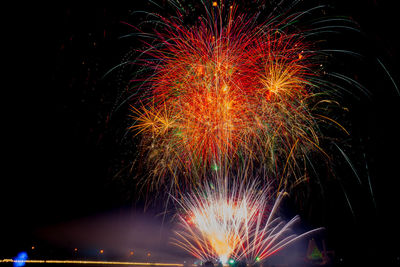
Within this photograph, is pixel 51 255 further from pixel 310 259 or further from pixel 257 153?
pixel 257 153

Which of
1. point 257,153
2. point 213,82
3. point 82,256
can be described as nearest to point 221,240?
point 257,153

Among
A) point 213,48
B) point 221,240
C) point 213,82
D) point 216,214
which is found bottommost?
point 221,240

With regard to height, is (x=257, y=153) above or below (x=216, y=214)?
above

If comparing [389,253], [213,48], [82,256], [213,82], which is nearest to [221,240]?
[213,82]

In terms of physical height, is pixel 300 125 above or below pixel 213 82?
below

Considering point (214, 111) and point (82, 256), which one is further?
point (82, 256)

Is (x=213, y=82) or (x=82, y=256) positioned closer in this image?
(x=213, y=82)

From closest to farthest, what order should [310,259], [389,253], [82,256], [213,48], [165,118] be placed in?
1. [213,48]
2. [165,118]
3. [389,253]
4. [310,259]
5. [82,256]

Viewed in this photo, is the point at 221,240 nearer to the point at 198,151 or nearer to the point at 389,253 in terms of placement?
the point at 198,151

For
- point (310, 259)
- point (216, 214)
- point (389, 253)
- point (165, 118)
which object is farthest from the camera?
point (310, 259)
